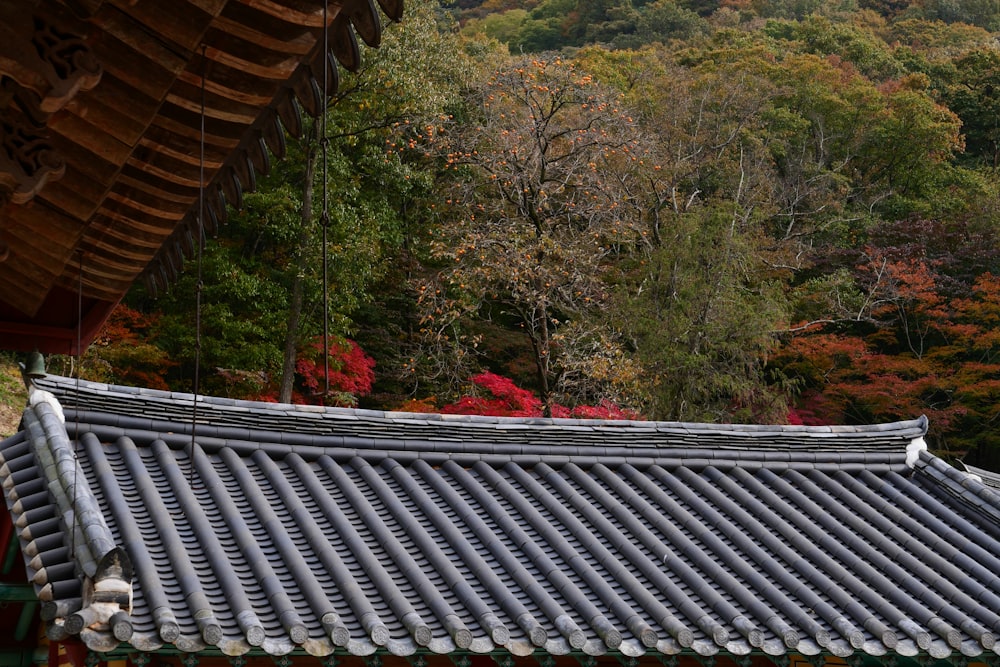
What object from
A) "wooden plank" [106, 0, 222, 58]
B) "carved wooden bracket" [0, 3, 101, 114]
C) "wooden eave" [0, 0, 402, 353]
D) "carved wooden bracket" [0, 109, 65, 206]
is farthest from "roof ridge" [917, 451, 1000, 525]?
"carved wooden bracket" [0, 3, 101, 114]

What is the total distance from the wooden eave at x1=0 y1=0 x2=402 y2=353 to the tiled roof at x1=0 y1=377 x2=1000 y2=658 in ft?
3.46

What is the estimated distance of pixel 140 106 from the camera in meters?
2.99

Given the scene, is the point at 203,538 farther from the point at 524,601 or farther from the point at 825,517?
the point at 825,517

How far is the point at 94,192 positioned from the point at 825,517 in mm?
4919

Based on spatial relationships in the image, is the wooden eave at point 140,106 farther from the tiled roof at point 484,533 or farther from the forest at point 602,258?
the forest at point 602,258

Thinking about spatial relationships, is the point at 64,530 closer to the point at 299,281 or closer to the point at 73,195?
the point at 73,195

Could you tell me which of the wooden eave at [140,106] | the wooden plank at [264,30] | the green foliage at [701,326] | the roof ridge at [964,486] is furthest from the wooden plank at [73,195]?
the green foliage at [701,326]

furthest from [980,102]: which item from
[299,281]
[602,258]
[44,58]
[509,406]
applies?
[44,58]

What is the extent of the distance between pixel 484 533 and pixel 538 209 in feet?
38.6

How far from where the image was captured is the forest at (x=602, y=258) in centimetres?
1658

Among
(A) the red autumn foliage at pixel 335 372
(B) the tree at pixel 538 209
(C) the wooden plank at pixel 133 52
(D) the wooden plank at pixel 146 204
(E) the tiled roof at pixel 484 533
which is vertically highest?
(C) the wooden plank at pixel 133 52

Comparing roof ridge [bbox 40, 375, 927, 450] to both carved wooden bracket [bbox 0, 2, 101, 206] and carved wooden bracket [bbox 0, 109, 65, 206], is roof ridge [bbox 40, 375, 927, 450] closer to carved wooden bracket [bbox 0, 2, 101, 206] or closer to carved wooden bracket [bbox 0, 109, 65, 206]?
carved wooden bracket [bbox 0, 109, 65, 206]

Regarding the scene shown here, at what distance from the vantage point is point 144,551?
448 cm

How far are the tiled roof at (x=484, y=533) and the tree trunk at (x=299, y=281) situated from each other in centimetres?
1034
